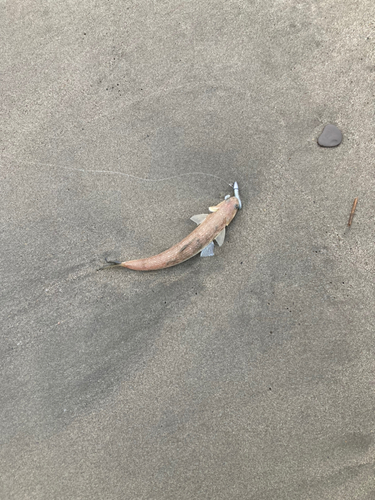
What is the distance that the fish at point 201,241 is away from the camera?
2.82m

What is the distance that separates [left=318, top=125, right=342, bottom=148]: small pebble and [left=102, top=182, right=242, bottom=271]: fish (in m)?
1.12

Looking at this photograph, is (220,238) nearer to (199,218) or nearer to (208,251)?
(208,251)

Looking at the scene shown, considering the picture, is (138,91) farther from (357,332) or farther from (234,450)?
(234,450)

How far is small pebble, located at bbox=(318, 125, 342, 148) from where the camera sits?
302 centimetres

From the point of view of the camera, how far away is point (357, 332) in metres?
2.91

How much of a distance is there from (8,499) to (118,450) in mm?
1243

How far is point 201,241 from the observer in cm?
283

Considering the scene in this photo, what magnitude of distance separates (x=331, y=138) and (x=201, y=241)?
1850mm

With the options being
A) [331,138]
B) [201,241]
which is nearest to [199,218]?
[201,241]

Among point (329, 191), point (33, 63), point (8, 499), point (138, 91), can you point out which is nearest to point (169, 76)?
point (138, 91)

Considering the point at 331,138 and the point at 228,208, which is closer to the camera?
the point at 228,208

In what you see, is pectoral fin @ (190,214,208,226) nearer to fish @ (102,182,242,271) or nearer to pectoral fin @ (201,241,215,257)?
fish @ (102,182,242,271)

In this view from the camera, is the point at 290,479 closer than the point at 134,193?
Yes

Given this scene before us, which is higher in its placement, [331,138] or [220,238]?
[331,138]
